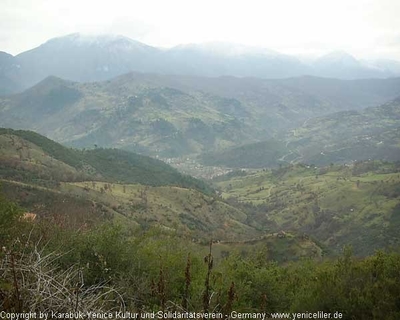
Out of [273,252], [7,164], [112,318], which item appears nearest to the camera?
[112,318]

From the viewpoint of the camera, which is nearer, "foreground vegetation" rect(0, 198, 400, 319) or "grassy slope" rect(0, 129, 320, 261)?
"foreground vegetation" rect(0, 198, 400, 319)

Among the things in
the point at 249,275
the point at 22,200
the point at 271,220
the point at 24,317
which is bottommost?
the point at 271,220

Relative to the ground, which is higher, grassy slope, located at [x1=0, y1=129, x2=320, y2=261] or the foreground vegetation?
the foreground vegetation

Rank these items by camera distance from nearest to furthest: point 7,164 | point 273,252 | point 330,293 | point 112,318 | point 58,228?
1. point 112,318
2. point 330,293
3. point 58,228
4. point 273,252
5. point 7,164

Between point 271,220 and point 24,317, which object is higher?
point 24,317

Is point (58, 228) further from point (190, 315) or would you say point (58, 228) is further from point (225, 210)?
point (225, 210)

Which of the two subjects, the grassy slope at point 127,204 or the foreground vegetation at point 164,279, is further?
the grassy slope at point 127,204

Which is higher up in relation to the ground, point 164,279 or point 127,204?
point 164,279

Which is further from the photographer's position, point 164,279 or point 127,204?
point 127,204

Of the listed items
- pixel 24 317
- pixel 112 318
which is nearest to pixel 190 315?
pixel 112 318

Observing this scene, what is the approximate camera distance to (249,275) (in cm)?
3522

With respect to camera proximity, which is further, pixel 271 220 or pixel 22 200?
pixel 271 220

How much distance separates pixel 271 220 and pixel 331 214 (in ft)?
98.4

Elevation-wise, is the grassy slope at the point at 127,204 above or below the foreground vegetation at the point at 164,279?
below
